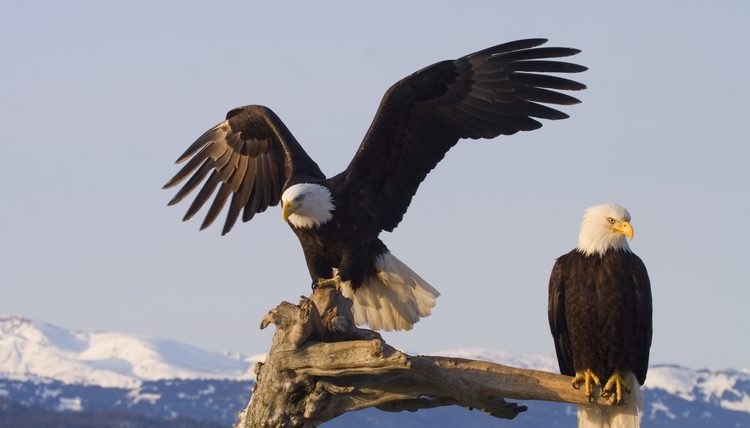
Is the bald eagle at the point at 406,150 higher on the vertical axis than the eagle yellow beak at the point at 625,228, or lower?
higher

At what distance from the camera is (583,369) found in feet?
27.2

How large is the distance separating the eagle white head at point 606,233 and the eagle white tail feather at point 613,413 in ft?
2.22

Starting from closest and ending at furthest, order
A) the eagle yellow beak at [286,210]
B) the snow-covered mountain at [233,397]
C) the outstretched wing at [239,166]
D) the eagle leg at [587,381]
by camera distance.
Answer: the eagle leg at [587,381] → the eagle yellow beak at [286,210] → the outstretched wing at [239,166] → the snow-covered mountain at [233,397]

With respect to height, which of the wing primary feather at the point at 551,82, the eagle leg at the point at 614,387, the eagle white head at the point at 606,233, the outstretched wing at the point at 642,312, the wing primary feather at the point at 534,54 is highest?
the wing primary feather at the point at 534,54

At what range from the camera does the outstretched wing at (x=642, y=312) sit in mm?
8258

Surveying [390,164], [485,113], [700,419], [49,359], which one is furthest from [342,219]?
[49,359]

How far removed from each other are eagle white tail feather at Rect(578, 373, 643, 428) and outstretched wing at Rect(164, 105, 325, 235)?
352cm

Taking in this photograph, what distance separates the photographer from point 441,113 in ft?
34.6

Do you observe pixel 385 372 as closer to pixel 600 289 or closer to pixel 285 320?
pixel 285 320

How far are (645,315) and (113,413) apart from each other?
110 meters

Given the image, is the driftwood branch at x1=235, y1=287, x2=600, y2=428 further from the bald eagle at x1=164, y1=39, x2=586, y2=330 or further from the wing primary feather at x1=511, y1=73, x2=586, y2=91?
the wing primary feather at x1=511, y1=73, x2=586, y2=91

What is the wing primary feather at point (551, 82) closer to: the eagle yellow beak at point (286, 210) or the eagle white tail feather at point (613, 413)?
the eagle yellow beak at point (286, 210)

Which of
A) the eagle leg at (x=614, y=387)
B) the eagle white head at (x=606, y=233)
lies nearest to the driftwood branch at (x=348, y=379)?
the eagle leg at (x=614, y=387)

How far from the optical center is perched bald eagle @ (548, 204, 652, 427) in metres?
8.22
